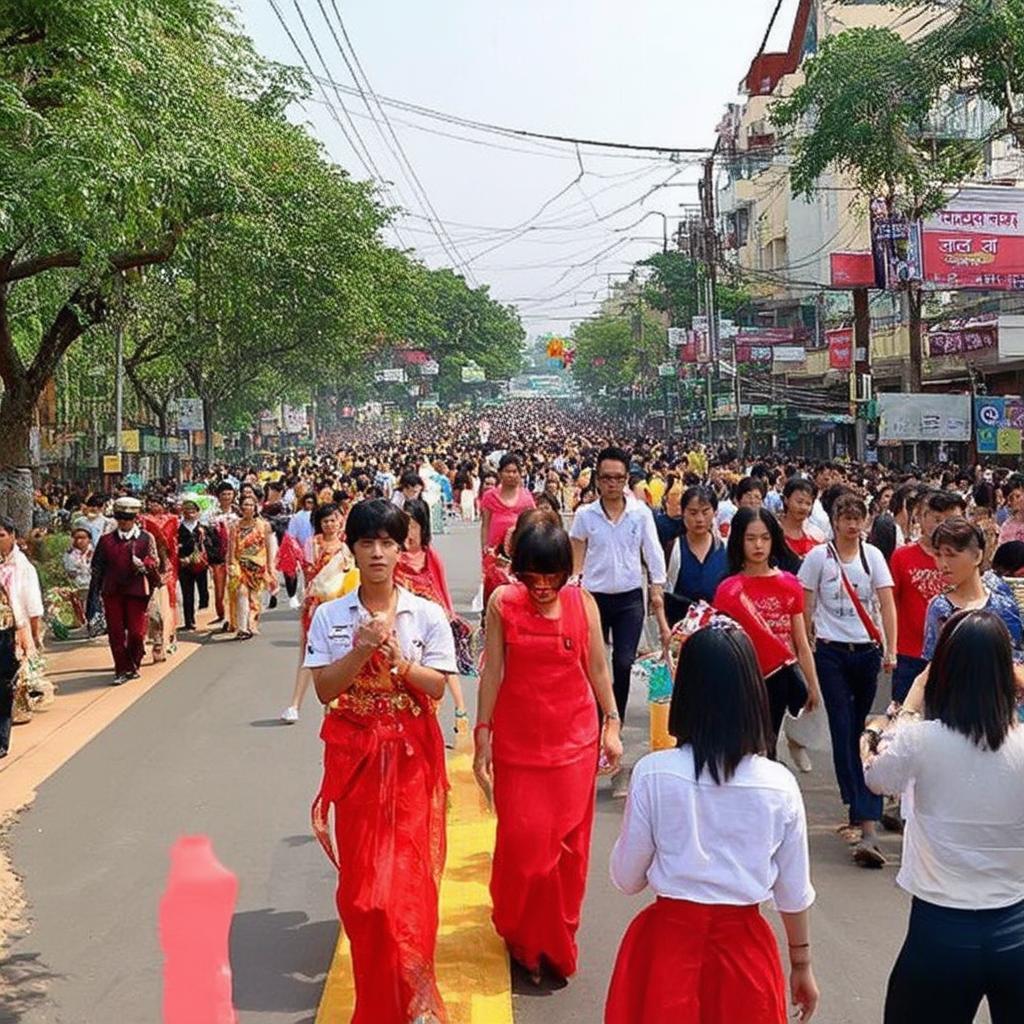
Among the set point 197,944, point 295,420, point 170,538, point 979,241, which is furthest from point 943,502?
point 295,420

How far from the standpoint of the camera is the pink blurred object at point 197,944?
1.86 metres

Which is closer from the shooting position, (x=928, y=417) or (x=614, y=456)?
(x=614, y=456)

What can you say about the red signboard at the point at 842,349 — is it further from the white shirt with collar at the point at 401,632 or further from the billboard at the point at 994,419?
the white shirt with collar at the point at 401,632

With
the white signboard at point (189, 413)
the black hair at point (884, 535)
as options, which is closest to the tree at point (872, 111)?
the black hair at point (884, 535)

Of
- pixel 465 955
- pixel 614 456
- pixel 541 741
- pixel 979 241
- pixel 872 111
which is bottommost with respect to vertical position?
pixel 465 955

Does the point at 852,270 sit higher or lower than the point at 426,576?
higher

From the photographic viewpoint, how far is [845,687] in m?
7.32

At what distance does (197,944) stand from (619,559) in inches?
266

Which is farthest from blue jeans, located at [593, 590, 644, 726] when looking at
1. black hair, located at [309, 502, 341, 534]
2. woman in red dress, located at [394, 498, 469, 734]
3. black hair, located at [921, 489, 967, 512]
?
black hair, located at [309, 502, 341, 534]

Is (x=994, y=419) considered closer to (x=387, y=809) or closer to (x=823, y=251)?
(x=387, y=809)

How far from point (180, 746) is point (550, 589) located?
5.19 metres

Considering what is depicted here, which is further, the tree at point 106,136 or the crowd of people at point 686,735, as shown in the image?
the tree at point 106,136

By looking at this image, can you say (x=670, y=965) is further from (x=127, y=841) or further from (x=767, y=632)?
(x=127, y=841)

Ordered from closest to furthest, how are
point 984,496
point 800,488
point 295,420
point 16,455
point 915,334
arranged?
point 800,488
point 984,496
point 16,455
point 915,334
point 295,420
